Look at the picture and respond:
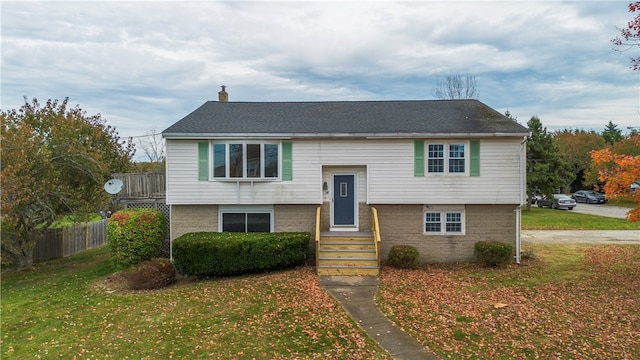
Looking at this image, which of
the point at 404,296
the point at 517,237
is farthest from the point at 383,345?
the point at 517,237

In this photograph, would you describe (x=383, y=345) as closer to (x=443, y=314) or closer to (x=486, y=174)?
(x=443, y=314)

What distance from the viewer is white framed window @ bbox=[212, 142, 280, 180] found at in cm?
1388

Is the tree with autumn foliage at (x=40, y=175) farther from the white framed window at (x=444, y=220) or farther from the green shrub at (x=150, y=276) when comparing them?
the white framed window at (x=444, y=220)

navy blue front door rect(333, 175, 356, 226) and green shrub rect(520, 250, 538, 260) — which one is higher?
navy blue front door rect(333, 175, 356, 226)

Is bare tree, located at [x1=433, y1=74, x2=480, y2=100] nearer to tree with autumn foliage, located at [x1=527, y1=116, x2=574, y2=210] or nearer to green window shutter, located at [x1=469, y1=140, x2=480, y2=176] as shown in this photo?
tree with autumn foliage, located at [x1=527, y1=116, x2=574, y2=210]

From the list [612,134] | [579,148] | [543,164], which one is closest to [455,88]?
[543,164]

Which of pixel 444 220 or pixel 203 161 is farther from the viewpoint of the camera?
pixel 444 220

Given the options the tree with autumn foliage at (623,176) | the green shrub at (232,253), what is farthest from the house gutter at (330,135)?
the green shrub at (232,253)

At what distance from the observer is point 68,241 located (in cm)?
1869

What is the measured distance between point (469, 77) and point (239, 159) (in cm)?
3012

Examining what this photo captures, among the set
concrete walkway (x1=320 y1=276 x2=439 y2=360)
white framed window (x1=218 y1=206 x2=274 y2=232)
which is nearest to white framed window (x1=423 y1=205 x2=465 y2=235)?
concrete walkway (x1=320 y1=276 x2=439 y2=360)

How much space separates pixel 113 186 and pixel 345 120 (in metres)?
9.40

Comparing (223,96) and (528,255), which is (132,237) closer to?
(223,96)

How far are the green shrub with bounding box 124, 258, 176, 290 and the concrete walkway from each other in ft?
16.3
